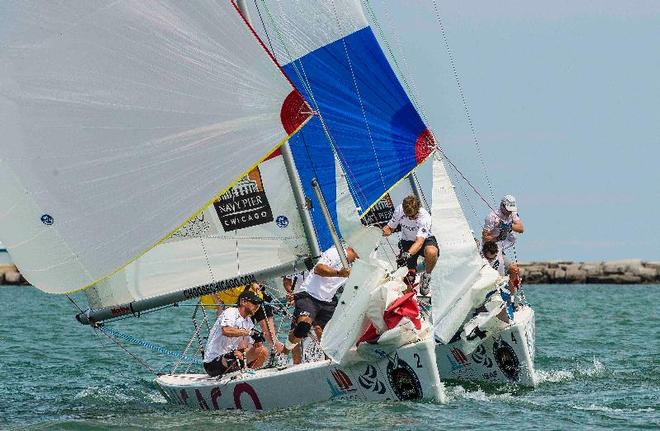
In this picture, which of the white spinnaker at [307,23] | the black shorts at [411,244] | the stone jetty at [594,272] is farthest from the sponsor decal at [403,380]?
the stone jetty at [594,272]

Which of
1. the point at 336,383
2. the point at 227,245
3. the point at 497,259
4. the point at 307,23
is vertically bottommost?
the point at 336,383

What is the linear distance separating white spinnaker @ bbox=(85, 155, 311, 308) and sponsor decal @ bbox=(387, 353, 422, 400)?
1904 mm

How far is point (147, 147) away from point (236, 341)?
102 inches

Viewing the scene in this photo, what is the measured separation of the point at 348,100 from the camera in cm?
2017

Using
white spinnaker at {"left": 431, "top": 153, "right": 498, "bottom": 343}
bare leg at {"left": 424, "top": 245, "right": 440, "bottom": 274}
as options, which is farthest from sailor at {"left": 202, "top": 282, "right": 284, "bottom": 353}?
white spinnaker at {"left": 431, "top": 153, "right": 498, "bottom": 343}

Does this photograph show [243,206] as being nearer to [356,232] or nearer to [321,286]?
[321,286]

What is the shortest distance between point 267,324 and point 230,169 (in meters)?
3.16

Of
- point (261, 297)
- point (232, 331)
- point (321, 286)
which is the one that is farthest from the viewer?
point (261, 297)

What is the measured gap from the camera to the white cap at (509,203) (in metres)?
18.7

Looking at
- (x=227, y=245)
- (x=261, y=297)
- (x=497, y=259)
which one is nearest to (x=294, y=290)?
(x=261, y=297)

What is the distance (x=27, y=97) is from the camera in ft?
50.6

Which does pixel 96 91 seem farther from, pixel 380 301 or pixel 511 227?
pixel 511 227

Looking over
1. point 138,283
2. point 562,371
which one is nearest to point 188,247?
point 138,283

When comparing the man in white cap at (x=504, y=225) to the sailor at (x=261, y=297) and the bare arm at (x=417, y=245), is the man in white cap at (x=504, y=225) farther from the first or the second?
the sailor at (x=261, y=297)
